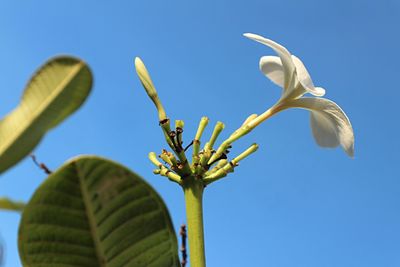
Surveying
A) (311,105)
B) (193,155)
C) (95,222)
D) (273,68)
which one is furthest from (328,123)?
(95,222)

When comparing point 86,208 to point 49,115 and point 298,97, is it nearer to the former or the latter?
point 49,115

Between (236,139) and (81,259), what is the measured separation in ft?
3.01

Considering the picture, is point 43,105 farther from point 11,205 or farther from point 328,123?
point 328,123

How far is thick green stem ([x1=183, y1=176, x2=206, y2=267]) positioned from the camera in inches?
38.9

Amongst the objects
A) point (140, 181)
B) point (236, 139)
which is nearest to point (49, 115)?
point (140, 181)

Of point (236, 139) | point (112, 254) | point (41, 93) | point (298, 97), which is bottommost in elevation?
point (112, 254)

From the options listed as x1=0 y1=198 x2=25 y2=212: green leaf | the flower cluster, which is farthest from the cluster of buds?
x1=0 y1=198 x2=25 y2=212: green leaf

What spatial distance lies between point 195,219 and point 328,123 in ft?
3.16

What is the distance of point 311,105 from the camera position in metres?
1.87

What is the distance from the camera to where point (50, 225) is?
0.60 meters

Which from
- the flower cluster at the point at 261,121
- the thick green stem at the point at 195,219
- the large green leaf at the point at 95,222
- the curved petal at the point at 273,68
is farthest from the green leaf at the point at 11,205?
the curved petal at the point at 273,68

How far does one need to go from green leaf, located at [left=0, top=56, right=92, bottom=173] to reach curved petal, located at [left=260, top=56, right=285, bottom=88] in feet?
5.44

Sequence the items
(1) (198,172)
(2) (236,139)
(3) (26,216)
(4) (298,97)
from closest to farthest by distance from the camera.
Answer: (3) (26,216), (1) (198,172), (2) (236,139), (4) (298,97)

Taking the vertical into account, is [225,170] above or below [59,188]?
above
